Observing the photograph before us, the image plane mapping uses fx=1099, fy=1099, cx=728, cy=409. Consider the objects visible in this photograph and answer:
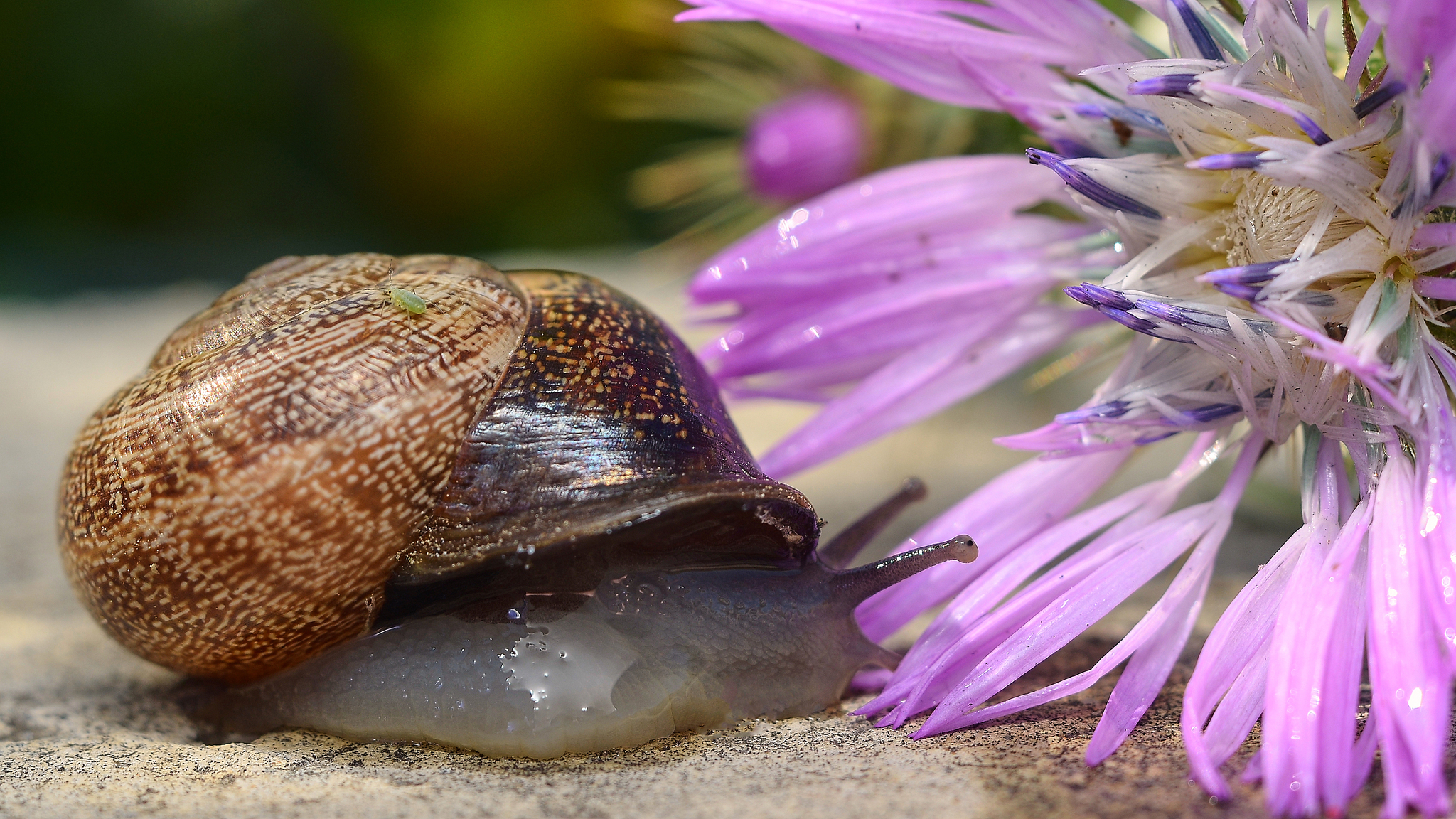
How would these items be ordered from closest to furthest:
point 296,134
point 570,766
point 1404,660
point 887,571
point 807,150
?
point 1404,660 < point 570,766 < point 887,571 < point 807,150 < point 296,134

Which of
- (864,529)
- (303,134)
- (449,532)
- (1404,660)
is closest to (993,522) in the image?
(864,529)

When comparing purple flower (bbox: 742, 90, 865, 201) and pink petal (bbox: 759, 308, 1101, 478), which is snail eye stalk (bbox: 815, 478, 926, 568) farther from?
purple flower (bbox: 742, 90, 865, 201)

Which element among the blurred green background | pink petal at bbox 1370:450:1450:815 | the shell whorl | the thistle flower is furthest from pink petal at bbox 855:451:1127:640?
the blurred green background

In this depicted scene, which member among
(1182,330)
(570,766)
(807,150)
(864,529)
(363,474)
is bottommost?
(570,766)

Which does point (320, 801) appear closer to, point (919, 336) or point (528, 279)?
point (528, 279)

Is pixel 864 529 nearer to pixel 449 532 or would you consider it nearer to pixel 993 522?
pixel 993 522
